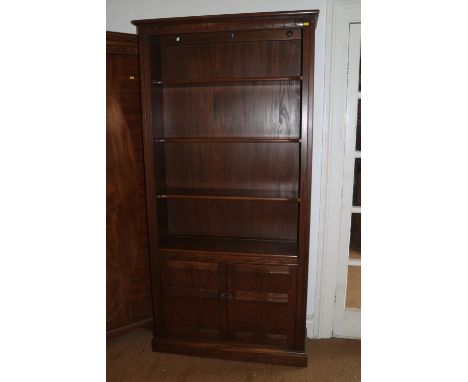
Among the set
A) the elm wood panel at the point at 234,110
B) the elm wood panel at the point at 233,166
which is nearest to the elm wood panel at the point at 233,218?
the elm wood panel at the point at 233,166

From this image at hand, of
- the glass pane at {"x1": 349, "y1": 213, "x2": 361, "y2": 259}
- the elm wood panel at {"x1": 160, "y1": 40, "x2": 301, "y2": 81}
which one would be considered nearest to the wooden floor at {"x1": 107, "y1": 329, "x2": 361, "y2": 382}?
the glass pane at {"x1": 349, "y1": 213, "x2": 361, "y2": 259}

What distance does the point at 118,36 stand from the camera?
1904 millimetres

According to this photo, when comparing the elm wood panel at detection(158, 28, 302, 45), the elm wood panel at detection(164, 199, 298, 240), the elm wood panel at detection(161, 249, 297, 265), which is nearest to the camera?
the elm wood panel at detection(158, 28, 302, 45)

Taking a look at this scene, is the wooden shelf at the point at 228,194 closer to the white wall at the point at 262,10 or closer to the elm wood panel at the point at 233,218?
the elm wood panel at the point at 233,218

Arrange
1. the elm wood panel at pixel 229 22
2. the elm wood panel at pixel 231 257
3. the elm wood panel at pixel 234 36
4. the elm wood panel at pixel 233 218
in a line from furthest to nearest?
the elm wood panel at pixel 233 218
the elm wood panel at pixel 231 257
the elm wood panel at pixel 234 36
the elm wood panel at pixel 229 22

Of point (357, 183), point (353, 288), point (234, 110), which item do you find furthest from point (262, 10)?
point (353, 288)

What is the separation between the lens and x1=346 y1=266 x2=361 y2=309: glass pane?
2223mm

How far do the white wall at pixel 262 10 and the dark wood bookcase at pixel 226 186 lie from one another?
137 millimetres

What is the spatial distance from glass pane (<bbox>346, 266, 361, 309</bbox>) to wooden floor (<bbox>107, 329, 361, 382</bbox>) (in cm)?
28

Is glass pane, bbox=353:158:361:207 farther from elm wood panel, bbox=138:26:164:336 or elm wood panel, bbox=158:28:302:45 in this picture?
elm wood panel, bbox=138:26:164:336

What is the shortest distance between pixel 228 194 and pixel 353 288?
113 cm

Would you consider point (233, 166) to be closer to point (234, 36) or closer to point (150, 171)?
point (150, 171)

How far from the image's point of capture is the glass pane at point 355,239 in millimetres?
2166
